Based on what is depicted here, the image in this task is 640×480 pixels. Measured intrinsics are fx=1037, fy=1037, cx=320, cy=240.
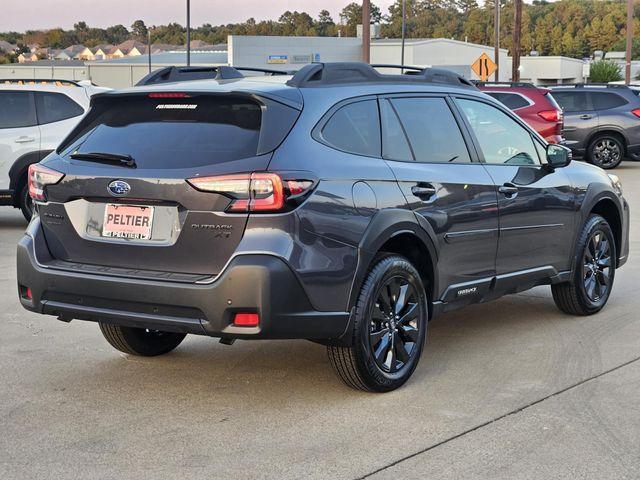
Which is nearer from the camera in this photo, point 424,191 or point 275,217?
point 275,217

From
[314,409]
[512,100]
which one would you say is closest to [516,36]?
[512,100]

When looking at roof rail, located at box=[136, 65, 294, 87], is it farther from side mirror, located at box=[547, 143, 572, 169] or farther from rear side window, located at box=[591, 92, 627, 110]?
rear side window, located at box=[591, 92, 627, 110]

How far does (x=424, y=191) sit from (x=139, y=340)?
1.95m

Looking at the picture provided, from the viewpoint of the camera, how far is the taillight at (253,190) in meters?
4.80

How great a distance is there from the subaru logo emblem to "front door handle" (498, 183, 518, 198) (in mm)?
2494

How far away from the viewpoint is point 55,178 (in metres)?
5.36

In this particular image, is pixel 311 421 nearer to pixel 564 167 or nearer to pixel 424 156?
pixel 424 156

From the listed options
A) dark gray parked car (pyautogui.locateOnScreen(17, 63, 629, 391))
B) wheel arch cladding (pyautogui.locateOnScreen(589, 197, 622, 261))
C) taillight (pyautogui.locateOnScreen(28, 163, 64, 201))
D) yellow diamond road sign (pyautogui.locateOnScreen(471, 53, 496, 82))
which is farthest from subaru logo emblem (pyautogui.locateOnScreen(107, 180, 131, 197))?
yellow diamond road sign (pyautogui.locateOnScreen(471, 53, 496, 82))

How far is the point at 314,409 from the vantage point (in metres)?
5.27

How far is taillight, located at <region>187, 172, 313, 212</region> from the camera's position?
4801 mm

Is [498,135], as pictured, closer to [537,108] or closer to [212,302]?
[212,302]

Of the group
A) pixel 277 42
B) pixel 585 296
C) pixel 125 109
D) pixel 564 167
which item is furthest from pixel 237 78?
pixel 277 42

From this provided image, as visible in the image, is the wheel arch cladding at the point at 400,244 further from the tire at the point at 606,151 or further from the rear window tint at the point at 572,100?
the rear window tint at the point at 572,100

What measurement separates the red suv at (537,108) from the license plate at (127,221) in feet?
52.8
